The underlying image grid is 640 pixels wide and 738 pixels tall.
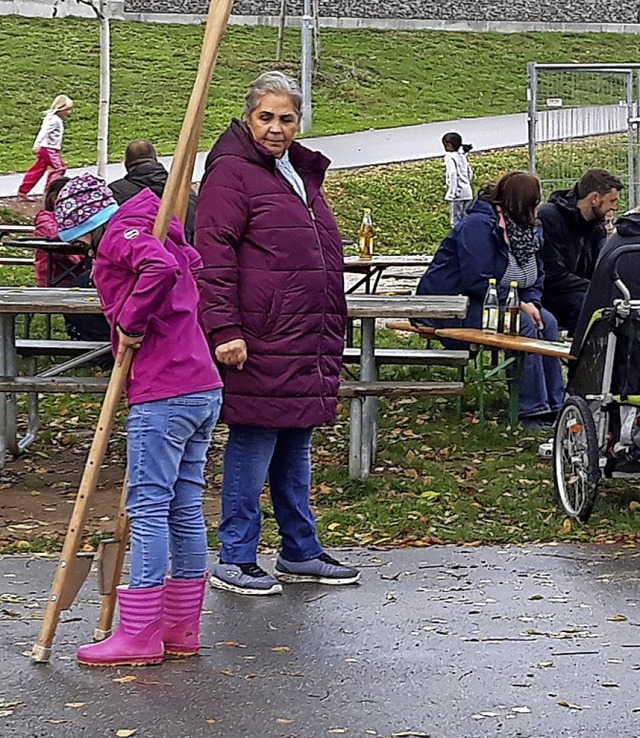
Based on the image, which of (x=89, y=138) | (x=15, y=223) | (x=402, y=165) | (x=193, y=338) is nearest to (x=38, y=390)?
(x=193, y=338)

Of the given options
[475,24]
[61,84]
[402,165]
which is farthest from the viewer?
[475,24]

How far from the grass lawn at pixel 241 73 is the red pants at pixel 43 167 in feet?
15.2

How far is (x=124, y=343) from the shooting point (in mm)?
5332

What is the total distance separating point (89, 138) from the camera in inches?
1041

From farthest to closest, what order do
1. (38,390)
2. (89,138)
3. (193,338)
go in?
1. (89,138)
2. (38,390)
3. (193,338)

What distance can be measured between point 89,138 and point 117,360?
2158 centimetres

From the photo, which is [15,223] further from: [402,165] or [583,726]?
[583,726]

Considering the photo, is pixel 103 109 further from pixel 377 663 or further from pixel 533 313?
pixel 377 663

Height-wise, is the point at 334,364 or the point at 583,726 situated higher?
the point at 334,364

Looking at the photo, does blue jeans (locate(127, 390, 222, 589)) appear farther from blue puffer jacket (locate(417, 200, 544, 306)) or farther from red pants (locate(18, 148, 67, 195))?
red pants (locate(18, 148, 67, 195))

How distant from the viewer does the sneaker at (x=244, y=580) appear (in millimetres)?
6441

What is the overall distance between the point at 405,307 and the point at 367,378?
435mm

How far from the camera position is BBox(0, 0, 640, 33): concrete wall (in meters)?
39.7

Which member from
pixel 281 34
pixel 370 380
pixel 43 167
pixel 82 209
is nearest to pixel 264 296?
pixel 82 209
